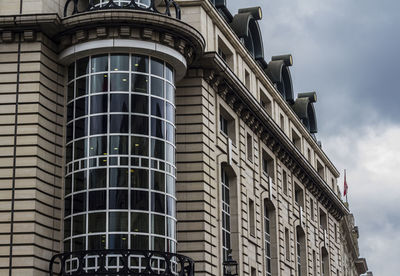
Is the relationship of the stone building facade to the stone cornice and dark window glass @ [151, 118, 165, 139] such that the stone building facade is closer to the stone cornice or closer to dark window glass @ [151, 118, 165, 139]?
dark window glass @ [151, 118, 165, 139]

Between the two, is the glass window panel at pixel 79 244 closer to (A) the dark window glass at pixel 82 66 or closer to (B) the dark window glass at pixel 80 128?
(B) the dark window glass at pixel 80 128

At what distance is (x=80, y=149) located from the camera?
4228 cm

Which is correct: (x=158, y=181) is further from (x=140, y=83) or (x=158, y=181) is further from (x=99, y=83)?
(x=99, y=83)

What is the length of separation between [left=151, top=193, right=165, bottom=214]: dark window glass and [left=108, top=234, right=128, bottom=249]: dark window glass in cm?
205

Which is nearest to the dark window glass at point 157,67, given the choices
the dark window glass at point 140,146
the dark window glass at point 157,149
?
the dark window glass at point 157,149

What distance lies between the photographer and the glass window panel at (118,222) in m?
40.4

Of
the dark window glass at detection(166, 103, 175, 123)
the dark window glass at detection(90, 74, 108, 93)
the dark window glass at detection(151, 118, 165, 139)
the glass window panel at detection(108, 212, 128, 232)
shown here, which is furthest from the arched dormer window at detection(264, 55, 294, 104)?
the glass window panel at detection(108, 212, 128, 232)

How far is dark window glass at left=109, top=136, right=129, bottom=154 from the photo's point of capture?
41.6m

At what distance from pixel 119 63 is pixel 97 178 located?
17.8ft

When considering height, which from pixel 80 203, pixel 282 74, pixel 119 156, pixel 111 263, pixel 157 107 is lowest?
pixel 111 263

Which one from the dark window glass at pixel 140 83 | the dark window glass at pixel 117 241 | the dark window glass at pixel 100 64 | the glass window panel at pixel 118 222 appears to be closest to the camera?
the dark window glass at pixel 117 241

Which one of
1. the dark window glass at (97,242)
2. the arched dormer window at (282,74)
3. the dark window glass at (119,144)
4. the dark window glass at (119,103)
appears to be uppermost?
the arched dormer window at (282,74)

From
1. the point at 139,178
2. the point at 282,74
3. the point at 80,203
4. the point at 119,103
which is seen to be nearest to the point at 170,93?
the point at 119,103

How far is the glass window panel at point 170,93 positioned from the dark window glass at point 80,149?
4.62 meters
